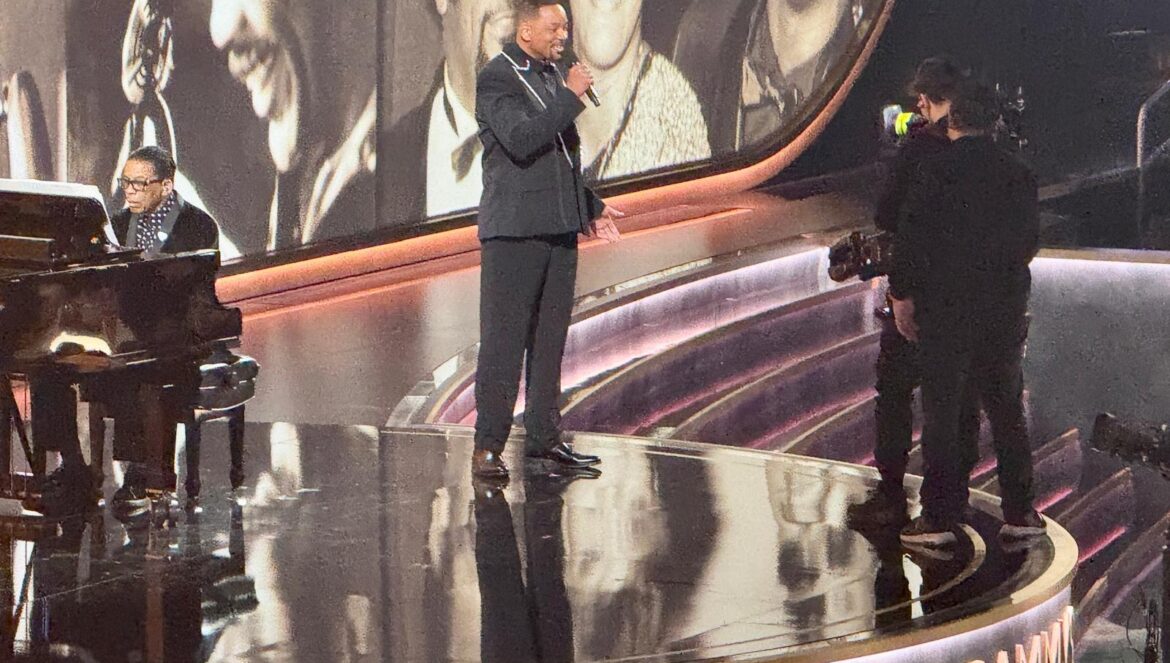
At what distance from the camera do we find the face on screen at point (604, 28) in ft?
27.8

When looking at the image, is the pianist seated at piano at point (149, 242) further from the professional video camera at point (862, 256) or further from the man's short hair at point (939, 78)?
the man's short hair at point (939, 78)

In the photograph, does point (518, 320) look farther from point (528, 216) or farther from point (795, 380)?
point (795, 380)

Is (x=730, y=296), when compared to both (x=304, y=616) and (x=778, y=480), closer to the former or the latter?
(x=778, y=480)

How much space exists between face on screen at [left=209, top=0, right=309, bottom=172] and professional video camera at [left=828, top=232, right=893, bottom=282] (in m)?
3.62

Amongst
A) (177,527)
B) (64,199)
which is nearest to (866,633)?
(177,527)

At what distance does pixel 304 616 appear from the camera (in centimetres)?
310

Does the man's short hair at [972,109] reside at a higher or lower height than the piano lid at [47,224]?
higher

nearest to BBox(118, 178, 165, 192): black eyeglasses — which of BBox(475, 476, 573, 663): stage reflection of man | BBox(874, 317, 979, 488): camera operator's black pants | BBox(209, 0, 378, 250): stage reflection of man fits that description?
BBox(475, 476, 573, 663): stage reflection of man

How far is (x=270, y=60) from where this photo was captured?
703cm

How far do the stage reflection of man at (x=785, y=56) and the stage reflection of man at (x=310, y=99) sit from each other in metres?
2.85

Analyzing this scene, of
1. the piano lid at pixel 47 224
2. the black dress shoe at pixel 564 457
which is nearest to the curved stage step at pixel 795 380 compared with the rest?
the black dress shoe at pixel 564 457

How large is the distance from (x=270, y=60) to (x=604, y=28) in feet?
7.48

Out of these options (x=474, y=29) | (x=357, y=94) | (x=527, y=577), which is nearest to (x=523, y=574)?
(x=527, y=577)

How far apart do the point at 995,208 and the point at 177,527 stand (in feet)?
7.10
